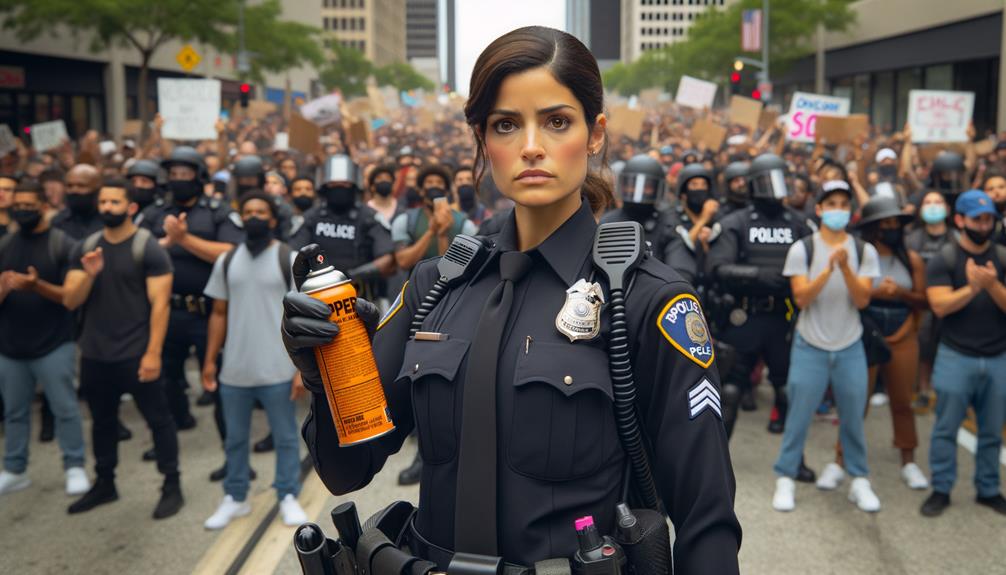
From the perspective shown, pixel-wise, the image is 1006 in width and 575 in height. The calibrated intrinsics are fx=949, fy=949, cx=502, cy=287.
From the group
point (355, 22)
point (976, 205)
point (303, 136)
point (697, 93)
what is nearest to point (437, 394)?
point (976, 205)

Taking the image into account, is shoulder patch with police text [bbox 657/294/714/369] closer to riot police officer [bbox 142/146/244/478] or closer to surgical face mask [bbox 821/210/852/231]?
surgical face mask [bbox 821/210/852/231]

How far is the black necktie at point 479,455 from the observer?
6.03ft

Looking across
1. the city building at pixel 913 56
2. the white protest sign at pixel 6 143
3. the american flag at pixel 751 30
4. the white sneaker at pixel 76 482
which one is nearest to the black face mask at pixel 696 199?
the white sneaker at pixel 76 482

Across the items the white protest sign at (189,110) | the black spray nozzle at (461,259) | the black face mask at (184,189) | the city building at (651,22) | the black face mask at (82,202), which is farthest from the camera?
the city building at (651,22)

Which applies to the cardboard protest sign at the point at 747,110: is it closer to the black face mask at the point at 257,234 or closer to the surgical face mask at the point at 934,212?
the surgical face mask at the point at 934,212

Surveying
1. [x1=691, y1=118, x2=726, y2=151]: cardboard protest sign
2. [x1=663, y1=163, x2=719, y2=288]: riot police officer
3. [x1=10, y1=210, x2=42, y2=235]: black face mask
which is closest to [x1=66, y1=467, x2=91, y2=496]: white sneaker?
[x1=10, y1=210, x2=42, y2=235]: black face mask

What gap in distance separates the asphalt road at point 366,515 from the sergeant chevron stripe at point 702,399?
337cm

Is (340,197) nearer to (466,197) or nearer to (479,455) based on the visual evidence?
(466,197)

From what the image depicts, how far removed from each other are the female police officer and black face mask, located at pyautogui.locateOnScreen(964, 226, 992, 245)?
4.49 meters

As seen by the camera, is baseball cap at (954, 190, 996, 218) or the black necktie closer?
the black necktie

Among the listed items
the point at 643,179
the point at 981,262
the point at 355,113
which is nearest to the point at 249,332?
the point at 643,179

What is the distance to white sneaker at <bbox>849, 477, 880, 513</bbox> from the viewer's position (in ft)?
19.0

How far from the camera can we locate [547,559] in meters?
1.81

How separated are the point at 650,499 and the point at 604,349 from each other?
1.09 ft
